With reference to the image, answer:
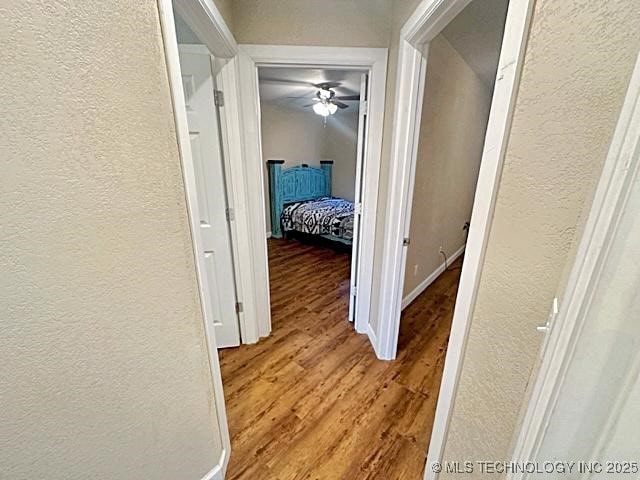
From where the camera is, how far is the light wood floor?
1383 mm

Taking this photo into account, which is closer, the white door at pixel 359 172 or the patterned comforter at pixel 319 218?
the white door at pixel 359 172

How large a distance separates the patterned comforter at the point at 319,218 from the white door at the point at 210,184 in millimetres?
2358

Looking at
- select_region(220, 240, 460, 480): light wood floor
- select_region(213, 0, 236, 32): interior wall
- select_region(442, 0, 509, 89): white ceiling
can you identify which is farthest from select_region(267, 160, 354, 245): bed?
select_region(213, 0, 236, 32): interior wall

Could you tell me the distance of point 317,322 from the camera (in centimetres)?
251

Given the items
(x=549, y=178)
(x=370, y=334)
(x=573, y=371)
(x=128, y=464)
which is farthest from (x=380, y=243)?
(x=128, y=464)

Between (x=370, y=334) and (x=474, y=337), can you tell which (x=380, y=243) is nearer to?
(x=370, y=334)

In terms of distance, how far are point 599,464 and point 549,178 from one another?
0.53m

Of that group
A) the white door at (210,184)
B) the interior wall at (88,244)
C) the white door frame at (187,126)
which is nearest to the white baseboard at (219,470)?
the white door frame at (187,126)

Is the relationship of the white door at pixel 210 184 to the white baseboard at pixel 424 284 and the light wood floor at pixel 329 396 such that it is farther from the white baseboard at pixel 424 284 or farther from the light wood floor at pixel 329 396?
the white baseboard at pixel 424 284

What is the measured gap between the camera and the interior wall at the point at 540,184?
522mm

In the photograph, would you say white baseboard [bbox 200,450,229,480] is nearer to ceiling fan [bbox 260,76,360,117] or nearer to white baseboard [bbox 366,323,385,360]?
white baseboard [bbox 366,323,385,360]

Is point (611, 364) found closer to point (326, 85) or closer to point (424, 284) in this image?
point (424, 284)

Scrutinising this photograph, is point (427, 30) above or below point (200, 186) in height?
above

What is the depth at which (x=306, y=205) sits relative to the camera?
4852 millimetres
